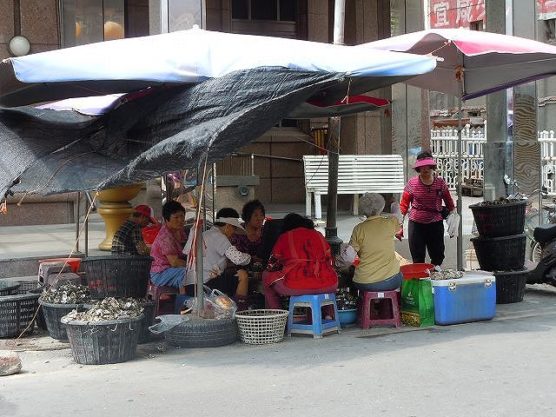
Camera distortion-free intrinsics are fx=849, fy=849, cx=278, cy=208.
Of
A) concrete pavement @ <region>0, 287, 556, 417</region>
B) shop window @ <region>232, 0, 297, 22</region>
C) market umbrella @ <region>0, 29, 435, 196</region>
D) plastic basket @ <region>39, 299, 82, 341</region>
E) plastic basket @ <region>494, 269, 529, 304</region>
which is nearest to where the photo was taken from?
concrete pavement @ <region>0, 287, 556, 417</region>

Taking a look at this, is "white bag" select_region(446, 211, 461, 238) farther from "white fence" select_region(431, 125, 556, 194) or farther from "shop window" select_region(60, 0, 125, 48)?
"white fence" select_region(431, 125, 556, 194)

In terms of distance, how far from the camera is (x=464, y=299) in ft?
26.5

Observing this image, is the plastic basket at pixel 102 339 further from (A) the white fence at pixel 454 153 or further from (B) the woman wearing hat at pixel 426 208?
(A) the white fence at pixel 454 153

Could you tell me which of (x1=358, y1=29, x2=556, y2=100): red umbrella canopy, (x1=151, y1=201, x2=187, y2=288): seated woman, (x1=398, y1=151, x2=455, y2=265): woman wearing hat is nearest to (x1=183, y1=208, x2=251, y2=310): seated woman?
(x1=151, y1=201, x2=187, y2=288): seated woman

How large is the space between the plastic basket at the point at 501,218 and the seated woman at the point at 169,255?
129 inches

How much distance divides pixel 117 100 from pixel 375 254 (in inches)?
111

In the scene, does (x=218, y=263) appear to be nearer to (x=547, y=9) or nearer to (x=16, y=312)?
(x=16, y=312)

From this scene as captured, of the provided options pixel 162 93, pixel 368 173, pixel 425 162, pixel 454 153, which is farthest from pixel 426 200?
pixel 454 153

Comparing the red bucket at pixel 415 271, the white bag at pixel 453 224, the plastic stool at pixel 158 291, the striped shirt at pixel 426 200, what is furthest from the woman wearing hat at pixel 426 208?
the plastic stool at pixel 158 291

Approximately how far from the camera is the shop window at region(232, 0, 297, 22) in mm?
16297

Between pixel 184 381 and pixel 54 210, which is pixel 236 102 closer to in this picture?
pixel 184 381

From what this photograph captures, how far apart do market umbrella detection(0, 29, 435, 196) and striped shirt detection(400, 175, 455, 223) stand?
2.28 meters

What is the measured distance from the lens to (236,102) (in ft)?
21.6

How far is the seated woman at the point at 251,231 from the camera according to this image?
8.50 metres
